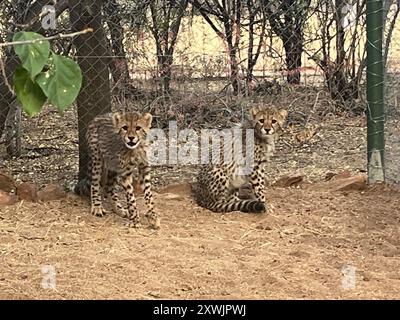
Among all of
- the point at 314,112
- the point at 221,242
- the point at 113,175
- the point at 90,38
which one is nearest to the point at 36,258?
the point at 221,242

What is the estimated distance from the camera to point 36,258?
374cm

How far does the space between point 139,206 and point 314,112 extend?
2.37m

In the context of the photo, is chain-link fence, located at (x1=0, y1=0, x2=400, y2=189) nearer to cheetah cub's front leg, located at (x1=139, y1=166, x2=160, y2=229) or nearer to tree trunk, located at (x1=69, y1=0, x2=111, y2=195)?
tree trunk, located at (x1=69, y1=0, x2=111, y2=195)

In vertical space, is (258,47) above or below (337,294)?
above

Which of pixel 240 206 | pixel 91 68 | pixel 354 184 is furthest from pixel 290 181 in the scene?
pixel 91 68

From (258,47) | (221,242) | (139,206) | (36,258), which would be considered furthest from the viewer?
(258,47)

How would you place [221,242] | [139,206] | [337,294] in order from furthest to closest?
[139,206], [221,242], [337,294]

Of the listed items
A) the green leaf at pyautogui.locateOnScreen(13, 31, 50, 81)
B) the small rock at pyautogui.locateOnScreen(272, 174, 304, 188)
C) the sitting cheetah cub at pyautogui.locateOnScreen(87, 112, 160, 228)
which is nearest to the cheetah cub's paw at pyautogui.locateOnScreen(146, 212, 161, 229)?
the sitting cheetah cub at pyautogui.locateOnScreen(87, 112, 160, 228)

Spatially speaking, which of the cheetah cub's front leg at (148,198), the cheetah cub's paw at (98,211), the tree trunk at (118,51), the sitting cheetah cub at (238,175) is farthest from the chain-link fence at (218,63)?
the cheetah cub's front leg at (148,198)

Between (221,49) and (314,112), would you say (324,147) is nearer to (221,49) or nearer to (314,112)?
(314,112)

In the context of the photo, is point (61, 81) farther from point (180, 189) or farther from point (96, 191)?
point (180, 189)

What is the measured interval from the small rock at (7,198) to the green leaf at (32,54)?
3.52 meters

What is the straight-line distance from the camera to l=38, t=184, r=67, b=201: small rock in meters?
4.98

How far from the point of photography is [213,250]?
152 inches
